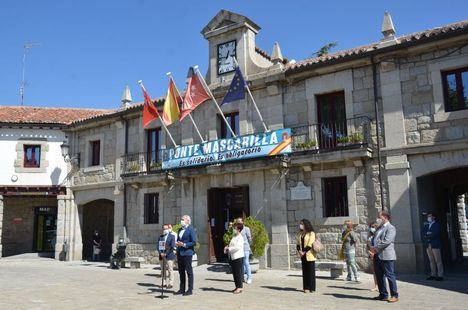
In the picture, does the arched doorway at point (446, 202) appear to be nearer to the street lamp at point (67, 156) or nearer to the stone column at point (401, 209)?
the stone column at point (401, 209)

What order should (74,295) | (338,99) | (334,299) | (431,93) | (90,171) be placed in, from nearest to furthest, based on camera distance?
(334,299)
(74,295)
(431,93)
(338,99)
(90,171)

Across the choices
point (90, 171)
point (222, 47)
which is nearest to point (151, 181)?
point (90, 171)

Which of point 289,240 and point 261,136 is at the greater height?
point 261,136

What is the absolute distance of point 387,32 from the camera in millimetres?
12695

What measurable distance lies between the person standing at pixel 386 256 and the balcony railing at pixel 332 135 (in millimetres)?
4751

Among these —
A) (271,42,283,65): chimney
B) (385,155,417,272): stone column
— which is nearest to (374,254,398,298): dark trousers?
(385,155,417,272): stone column

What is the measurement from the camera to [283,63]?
15.1 m

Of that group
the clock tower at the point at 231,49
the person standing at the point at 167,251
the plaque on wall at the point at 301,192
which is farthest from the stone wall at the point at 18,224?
the person standing at the point at 167,251

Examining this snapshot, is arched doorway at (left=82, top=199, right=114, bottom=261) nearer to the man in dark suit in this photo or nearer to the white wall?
the white wall

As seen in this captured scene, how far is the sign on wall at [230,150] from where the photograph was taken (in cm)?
1363

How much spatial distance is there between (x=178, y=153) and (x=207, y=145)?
50.5 inches

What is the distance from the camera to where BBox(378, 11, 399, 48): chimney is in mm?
12477

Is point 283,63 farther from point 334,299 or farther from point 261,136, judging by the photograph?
point 334,299

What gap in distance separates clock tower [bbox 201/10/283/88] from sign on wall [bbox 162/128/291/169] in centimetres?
223
